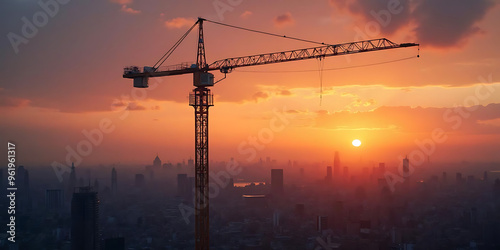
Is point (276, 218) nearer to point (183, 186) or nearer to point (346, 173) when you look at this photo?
point (183, 186)

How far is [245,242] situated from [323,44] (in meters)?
42.1

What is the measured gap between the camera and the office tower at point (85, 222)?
5356cm

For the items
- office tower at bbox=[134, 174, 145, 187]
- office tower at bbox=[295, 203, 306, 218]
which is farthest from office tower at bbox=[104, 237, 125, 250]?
Result: office tower at bbox=[134, 174, 145, 187]

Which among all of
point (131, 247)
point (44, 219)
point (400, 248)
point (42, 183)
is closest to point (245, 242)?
point (131, 247)

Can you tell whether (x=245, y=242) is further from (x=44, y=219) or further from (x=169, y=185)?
(x=169, y=185)

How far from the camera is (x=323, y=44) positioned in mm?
28906

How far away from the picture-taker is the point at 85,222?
54750mm

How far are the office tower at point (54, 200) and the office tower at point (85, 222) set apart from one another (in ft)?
55.9

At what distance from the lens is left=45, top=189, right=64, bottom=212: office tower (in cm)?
7044

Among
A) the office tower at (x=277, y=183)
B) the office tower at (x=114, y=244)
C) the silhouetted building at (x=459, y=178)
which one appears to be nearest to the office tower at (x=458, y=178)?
the silhouetted building at (x=459, y=178)

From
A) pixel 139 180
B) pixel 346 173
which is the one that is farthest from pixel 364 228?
pixel 346 173

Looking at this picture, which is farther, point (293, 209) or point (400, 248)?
point (293, 209)

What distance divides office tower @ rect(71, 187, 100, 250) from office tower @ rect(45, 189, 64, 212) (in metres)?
17.0

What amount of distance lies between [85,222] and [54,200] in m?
20.5
